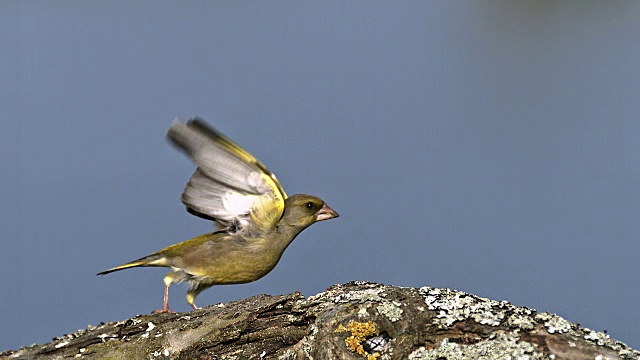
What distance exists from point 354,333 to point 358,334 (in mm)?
12

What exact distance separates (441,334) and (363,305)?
9.6 inches

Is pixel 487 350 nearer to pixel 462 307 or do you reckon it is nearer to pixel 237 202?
pixel 462 307

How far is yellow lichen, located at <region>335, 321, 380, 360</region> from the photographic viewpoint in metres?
2.24

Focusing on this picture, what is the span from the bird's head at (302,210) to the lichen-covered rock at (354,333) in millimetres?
819

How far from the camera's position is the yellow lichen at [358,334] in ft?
7.34

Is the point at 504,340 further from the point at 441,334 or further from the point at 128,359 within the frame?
the point at 128,359

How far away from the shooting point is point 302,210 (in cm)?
345

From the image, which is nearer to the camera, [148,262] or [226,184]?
[226,184]

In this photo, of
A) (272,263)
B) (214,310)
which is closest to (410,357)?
(214,310)

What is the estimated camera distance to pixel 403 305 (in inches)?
91.4

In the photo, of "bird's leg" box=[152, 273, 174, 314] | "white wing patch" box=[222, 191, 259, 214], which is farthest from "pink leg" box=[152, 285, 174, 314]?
"white wing patch" box=[222, 191, 259, 214]

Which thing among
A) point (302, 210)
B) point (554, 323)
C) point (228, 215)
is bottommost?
point (554, 323)

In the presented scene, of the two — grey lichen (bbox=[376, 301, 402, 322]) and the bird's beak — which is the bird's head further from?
grey lichen (bbox=[376, 301, 402, 322])

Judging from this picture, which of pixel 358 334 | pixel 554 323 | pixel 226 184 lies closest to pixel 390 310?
pixel 358 334
